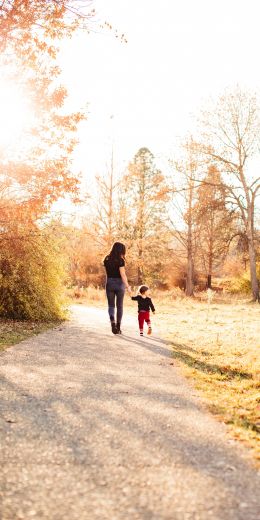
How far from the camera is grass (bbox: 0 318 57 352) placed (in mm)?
7951

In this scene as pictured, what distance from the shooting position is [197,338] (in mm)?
9766

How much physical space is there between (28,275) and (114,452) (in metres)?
8.20

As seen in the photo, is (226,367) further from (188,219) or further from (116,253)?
(188,219)

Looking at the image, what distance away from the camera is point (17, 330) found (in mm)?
9312

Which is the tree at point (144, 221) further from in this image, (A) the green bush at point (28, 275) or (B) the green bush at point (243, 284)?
(A) the green bush at point (28, 275)

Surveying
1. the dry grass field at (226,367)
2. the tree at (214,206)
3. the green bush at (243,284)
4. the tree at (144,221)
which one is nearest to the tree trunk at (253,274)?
the tree at (214,206)

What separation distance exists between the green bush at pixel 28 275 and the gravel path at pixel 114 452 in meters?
5.23

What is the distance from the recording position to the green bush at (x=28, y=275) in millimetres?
10805

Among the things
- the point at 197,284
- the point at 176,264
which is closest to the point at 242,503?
the point at 176,264

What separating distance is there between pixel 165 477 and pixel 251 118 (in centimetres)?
2473

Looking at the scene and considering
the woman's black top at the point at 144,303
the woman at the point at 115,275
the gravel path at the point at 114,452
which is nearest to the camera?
the gravel path at the point at 114,452

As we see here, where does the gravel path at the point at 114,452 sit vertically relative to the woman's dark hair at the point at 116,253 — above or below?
below

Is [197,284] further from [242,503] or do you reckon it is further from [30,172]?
[242,503]

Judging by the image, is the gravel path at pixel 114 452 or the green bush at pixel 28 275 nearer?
the gravel path at pixel 114 452
